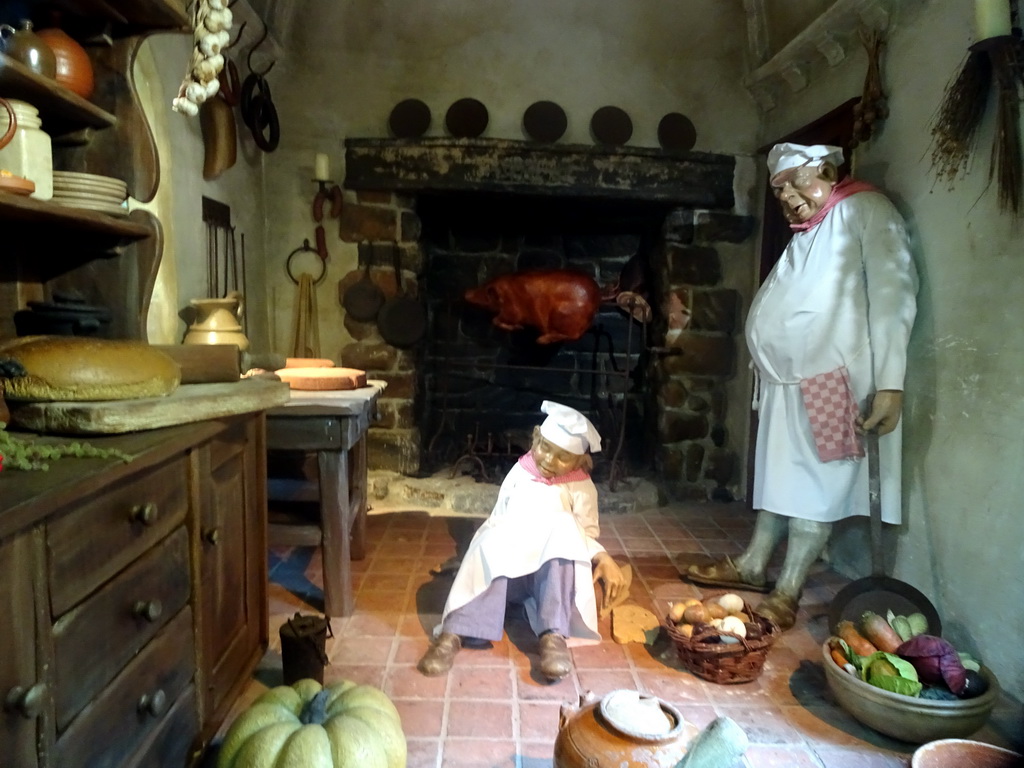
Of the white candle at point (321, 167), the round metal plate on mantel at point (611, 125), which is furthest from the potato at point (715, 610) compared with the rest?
the white candle at point (321, 167)

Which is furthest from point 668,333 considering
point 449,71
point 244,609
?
point 244,609

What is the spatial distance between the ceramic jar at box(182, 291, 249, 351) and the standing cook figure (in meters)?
1.78

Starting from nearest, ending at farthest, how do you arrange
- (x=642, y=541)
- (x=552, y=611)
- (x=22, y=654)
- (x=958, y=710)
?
(x=22, y=654) → (x=958, y=710) → (x=552, y=611) → (x=642, y=541)

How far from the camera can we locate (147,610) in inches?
44.4

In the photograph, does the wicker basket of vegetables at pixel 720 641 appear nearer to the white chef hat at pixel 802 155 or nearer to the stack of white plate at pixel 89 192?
the white chef hat at pixel 802 155

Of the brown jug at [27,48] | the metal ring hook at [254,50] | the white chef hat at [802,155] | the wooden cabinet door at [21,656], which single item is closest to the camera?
the wooden cabinet door at [21,656]

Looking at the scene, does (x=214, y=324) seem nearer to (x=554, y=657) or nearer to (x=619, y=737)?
(x=554, y=657)

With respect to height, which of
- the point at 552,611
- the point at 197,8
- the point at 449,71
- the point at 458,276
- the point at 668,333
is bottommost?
the point at 552,611

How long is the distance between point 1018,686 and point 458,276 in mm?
2995

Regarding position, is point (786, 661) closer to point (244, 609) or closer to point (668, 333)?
point (244, 609)

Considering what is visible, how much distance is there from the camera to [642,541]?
2963 mm

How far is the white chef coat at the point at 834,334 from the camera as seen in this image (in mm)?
2086

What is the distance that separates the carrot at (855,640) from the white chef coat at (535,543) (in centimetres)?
66

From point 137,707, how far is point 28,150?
1.06 metres
